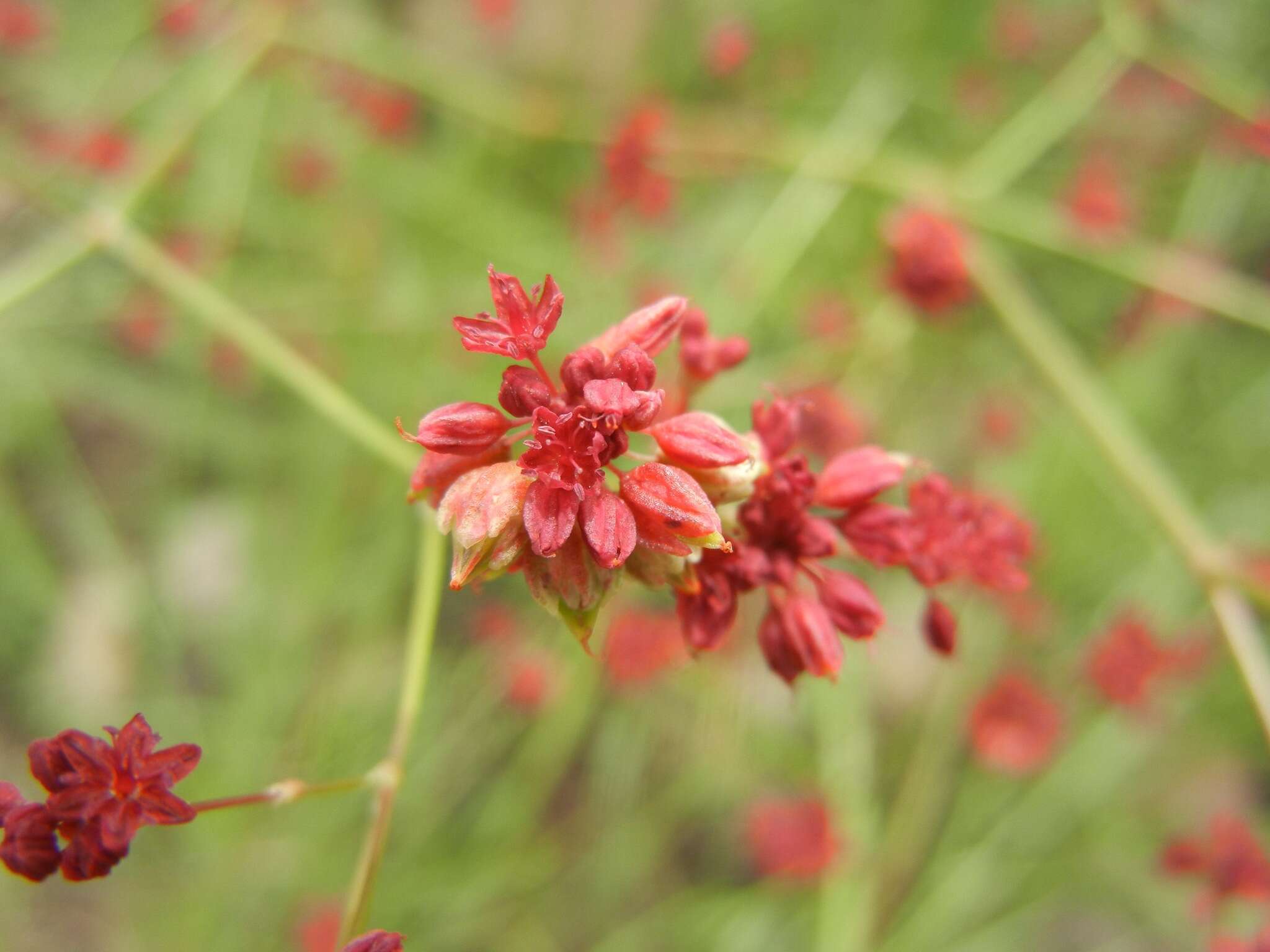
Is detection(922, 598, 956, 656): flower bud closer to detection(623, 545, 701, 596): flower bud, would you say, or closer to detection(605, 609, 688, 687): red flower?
detection(623, 545, 701, 596): flower bud

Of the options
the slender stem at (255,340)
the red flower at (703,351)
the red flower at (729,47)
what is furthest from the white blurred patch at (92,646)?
the red flower at (703,351)

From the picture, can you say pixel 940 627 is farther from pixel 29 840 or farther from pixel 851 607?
pixel 29 840

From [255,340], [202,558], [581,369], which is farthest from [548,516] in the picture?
[202,558]

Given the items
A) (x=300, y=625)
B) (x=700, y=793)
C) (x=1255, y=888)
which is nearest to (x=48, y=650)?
(x=300, y=625)

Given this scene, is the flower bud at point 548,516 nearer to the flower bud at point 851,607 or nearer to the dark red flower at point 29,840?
the flower bud at point 851,607

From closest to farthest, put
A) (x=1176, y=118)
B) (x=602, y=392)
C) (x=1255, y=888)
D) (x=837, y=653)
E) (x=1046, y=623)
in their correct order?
(x=602, y=392), (x=837, y=653), (x=1255, y=888), (x=1046, y=623), (x=1176, y=118)

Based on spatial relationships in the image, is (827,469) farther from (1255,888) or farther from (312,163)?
(312,163)

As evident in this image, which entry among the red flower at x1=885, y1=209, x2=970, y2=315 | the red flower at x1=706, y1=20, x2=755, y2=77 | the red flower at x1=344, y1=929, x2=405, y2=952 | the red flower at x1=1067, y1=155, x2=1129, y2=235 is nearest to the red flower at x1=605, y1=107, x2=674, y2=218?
the red flower at x1=706, y1=20, x2=755, y2=77
